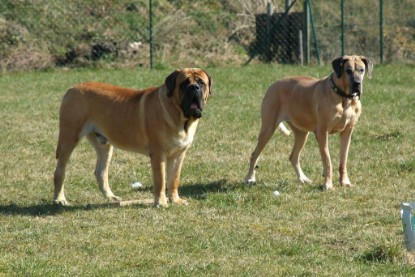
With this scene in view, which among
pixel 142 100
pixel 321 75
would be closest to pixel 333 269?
pixel 142 100

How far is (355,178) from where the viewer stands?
11703 millimetres

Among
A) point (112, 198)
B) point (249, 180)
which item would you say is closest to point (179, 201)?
point (112, 198)

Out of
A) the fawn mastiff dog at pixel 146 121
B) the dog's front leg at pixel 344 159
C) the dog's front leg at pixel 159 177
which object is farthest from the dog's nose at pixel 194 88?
the dog's front leg at pixel 344 159

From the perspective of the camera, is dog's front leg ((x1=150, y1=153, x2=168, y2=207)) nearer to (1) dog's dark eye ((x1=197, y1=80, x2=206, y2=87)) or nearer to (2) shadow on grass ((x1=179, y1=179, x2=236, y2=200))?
(2) shadow on grass ((x1=179, y1=179, x2=236, y2=200))

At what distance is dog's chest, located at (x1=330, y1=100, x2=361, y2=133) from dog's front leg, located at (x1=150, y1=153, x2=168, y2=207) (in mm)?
2258

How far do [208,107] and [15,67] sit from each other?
856 cm

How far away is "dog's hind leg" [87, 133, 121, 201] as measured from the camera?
1087cm

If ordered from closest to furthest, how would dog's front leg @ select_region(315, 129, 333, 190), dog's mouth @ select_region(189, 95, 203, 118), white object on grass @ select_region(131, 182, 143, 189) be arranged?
dog's mouth @ select_region(189, 95, 203, 118) → dog's front leg @ select_region(315, 129, 333, 190) → white object on grass @ select_region(131, 182, 143, 189)

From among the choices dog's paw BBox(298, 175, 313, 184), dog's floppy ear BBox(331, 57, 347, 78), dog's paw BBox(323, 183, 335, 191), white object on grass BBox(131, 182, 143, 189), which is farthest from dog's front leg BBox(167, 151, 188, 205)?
dog's floppy ear BBox(331, 57, 347, 78)

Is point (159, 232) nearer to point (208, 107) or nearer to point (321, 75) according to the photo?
point (208, 107)

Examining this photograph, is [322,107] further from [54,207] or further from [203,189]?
[54,207]

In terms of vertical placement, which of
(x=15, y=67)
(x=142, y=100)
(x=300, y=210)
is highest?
(x=142, y=100)

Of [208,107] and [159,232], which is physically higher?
[159,232]

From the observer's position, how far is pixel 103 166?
1100 centimetres
